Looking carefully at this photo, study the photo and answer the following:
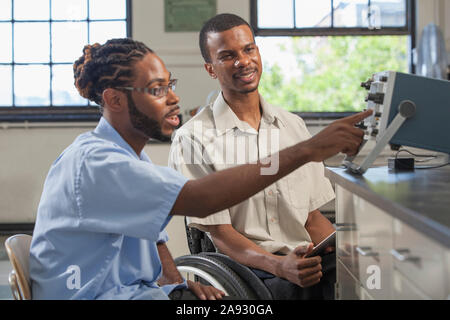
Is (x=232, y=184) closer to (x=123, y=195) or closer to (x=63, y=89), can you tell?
(x=123, y=195)

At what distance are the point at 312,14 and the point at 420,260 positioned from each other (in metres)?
3.62

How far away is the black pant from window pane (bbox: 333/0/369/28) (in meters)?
2.90

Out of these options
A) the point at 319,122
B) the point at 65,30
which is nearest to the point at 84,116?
the point at 65,30

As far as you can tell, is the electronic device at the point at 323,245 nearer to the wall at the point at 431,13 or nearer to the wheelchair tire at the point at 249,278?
the wheelchair tire at the point at 249,278

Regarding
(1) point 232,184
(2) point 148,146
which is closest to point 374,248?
(1) point 232,184

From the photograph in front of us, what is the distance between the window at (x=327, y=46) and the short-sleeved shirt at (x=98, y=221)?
3281mm

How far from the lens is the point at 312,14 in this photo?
4.25m

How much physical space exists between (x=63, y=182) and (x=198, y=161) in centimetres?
69

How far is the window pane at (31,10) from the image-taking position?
447 cm

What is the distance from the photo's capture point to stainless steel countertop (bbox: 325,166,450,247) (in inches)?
31.9

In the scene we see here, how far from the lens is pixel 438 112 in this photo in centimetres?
134

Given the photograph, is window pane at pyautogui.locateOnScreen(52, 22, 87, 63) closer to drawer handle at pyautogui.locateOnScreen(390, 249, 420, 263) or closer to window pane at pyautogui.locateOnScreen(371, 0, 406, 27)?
window pane at pyautogui.locateOnScreen(371, 0, 406, 27)

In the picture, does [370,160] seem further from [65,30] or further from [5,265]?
[65,30]

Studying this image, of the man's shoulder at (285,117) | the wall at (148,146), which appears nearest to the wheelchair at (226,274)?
the man's shoulder at (285,117)
